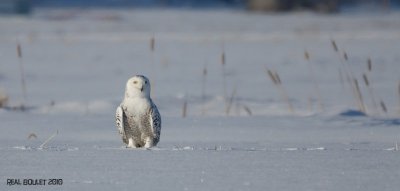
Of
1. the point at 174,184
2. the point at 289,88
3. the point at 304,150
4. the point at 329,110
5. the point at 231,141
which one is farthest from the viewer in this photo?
the point at 289,88

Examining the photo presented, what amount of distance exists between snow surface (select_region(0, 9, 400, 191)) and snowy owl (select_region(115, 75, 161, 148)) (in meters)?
0.16

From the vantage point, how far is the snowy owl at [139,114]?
19.6ft

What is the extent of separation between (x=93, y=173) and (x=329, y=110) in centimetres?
A: 536

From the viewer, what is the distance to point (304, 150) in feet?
19.6

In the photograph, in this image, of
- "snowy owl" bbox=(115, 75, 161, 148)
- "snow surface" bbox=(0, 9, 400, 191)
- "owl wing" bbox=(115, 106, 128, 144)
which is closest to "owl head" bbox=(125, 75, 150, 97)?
"snowy owl" bbox=(115, 75, 161, 148)

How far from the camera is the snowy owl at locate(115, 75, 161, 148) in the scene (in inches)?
236

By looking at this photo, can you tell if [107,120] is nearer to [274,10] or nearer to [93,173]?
[93,173]

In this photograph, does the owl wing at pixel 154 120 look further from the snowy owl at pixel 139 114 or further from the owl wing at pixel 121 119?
the owl wing at pixel 121 119

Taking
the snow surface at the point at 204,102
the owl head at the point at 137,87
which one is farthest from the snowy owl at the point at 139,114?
the snow surface at the point at 204,102

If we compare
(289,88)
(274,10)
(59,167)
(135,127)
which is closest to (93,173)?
(59,167)

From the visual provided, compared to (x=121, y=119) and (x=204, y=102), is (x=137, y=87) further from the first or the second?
(x=204, y=102)

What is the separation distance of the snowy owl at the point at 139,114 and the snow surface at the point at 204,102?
0.16m

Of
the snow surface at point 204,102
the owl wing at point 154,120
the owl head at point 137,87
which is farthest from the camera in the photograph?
the owl wing at point 154,120

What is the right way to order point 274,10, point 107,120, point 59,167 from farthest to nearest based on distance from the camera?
point 274,10 < point 107,120 < point 59,167
